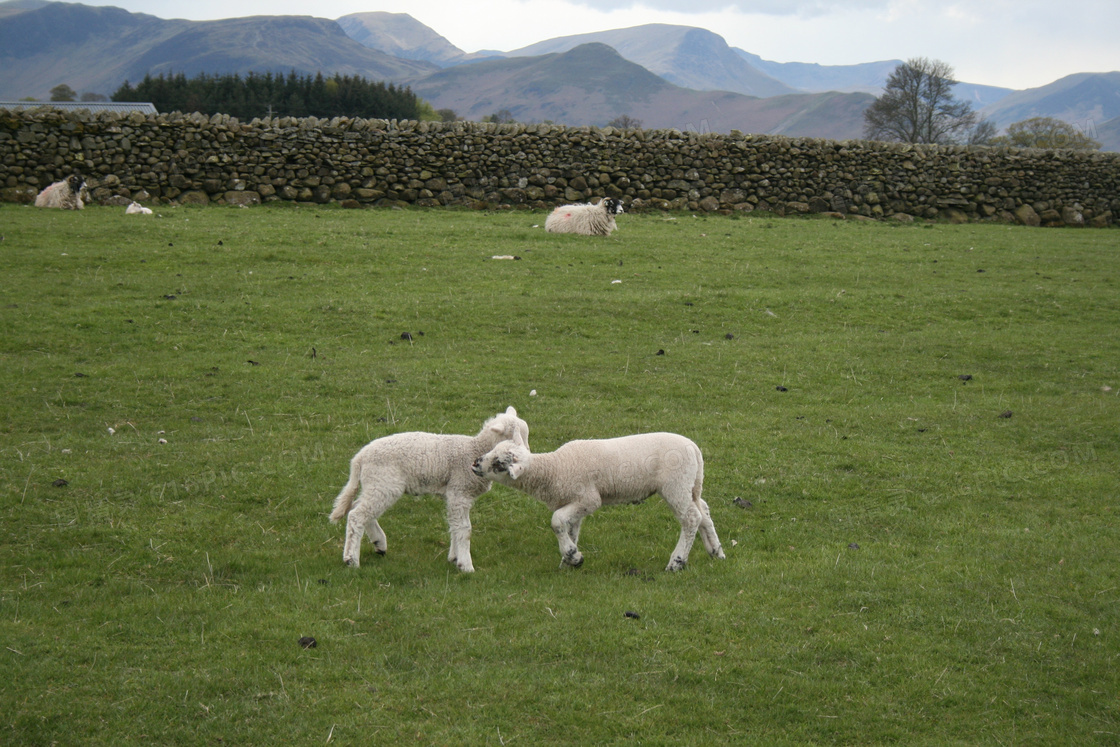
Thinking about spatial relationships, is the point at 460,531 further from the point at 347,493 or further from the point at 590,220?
the point at 590,220

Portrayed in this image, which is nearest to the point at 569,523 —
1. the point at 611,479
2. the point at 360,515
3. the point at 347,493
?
the point at 611,479

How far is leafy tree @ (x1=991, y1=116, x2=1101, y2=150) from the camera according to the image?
55312mm

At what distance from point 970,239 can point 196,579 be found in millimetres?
23360

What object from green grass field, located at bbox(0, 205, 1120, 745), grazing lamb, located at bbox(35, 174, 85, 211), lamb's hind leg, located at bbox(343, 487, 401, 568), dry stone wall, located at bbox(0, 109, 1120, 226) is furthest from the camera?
dry stone wall, located at bbox(0, 109, 1120, 226)

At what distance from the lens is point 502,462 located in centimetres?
601

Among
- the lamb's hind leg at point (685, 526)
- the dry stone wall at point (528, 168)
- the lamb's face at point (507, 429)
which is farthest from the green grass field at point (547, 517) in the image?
the dry stone wall at point (528, 168)

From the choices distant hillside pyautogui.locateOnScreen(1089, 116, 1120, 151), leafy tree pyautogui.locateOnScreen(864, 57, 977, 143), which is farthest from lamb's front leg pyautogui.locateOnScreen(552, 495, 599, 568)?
distant hillside pyautogui.locateOnScreen(1089, 116, 1120, 151)

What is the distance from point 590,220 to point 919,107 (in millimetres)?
64881

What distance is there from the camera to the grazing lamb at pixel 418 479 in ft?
20.2

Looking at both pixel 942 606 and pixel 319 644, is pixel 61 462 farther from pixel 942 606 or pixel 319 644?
pixel 942 606

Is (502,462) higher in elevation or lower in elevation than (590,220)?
lower

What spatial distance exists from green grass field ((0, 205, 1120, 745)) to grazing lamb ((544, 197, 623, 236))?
14.8ft

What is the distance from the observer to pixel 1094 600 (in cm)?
571

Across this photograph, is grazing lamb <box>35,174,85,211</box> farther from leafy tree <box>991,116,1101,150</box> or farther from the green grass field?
leafy tree <box>991,116,1101,150</box>
